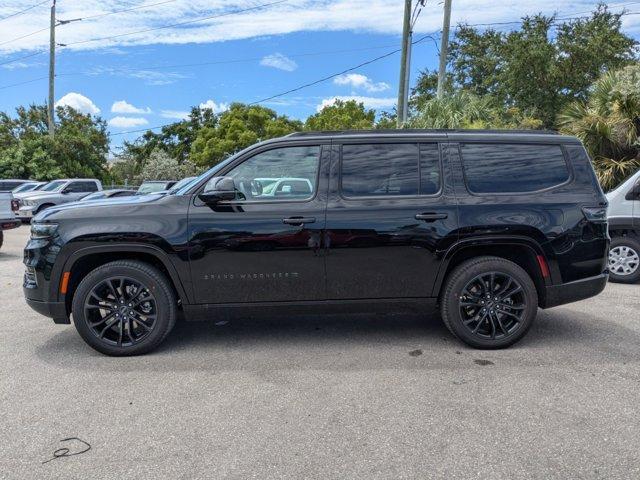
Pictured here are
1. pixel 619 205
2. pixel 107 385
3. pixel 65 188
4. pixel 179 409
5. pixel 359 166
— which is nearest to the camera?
pixel 179 409

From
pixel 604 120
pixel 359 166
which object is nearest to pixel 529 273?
pixel 359 166

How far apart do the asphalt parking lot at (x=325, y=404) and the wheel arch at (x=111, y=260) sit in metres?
0.59

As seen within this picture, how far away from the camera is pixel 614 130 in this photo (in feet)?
39.2

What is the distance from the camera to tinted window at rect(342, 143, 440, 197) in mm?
4672

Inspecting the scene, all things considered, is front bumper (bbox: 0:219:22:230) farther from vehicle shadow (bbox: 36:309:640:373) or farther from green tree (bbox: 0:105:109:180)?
green tree (bbox: 0:105:109:180)

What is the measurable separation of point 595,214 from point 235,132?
47584mm

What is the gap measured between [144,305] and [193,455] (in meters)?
1.93

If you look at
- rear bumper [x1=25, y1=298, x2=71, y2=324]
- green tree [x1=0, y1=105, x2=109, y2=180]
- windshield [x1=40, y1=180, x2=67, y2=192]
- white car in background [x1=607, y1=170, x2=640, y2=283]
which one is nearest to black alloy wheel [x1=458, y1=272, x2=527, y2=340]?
rear bumper [x1=25, y1=298, x2=71, y2=324]

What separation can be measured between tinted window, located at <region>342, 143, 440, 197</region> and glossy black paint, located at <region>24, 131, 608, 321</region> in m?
0.07

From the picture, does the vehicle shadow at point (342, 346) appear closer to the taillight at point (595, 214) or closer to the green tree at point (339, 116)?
the taillight at point (595, 214)

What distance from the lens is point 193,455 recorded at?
3086mm

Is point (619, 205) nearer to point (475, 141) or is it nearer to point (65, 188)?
point (475, 141)

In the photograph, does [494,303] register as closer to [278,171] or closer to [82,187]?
[278,171]

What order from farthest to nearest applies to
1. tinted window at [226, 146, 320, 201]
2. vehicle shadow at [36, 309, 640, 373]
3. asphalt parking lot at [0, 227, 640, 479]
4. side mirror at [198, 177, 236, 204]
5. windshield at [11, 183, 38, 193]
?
windshield at [11, 183, 38, 193] → tinted window at [226, 146, 320, 201] → vehicle shadow at [36, 309, 640, 373] → side mirror at [198, 177, 236, 204] → asphalt parking lot at [0, 227, 640, 479]
